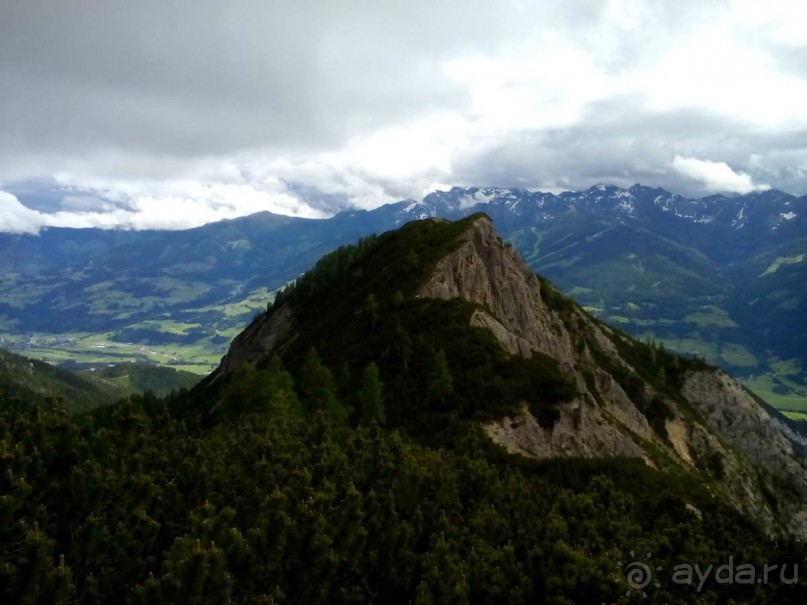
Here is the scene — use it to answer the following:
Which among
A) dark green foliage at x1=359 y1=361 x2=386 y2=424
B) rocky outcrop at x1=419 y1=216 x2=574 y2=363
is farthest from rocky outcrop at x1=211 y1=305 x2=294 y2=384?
dark green foliage at x1=359 y1=361 x2=386 y2=424

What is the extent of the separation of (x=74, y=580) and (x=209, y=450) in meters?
16.6

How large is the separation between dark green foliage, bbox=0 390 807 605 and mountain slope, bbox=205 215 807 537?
128 feet

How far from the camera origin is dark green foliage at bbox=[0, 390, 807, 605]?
18.4m

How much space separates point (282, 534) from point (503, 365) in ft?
216

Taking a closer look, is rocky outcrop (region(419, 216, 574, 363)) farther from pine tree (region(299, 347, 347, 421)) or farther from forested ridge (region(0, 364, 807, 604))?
forested ridge (region(0, 364, 807, 604))

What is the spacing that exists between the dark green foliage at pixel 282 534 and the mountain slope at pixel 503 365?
128ft

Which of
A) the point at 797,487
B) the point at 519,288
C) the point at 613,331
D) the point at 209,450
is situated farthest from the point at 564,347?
the point at 209,450

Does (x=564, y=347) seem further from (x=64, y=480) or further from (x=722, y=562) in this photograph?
(x=64, y=480)

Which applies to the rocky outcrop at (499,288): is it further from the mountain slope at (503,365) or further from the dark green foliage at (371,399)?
the dark green foliage at (371,399)

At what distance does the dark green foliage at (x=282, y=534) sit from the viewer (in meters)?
18.4

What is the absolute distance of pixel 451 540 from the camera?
1057 inches

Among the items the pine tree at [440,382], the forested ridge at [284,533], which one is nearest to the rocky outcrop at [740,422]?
the pine tree at [440,382]

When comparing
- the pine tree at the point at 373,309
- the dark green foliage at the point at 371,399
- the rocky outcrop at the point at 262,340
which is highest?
the pine tree at the point at 373,309

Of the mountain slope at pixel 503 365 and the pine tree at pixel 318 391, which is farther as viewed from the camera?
the mountain slope at pixel 503 365
